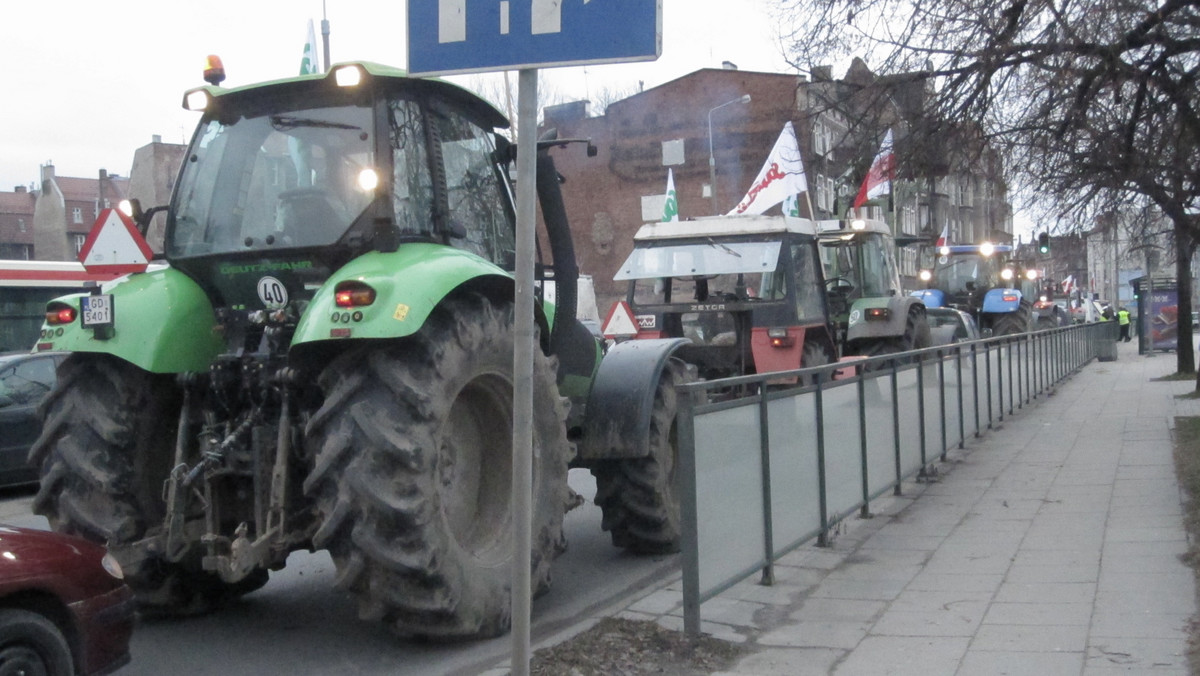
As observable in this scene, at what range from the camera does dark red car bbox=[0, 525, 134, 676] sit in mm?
4441

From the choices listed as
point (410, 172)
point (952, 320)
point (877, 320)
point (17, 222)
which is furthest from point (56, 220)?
point (410, 172)

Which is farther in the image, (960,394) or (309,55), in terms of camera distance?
(960,394)

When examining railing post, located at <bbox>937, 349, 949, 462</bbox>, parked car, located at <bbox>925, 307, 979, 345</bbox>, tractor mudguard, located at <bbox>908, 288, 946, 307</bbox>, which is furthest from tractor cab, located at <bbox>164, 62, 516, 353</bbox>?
tractor mudguard, located at <bbox>908, 288, 946, 307</bbox>

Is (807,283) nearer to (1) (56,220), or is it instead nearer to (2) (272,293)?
(2) (272,293)

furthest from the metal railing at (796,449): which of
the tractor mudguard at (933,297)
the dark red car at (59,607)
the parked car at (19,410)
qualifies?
the tractor mudguard at (933,297)

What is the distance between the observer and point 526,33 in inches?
164

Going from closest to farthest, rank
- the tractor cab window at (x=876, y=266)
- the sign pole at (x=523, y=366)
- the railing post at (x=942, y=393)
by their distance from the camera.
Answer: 1. the sign pole at (x=523, y=366)
2. the railing post at (x=942, y=393)
3. the tractor cab window at (x=876, y=266)

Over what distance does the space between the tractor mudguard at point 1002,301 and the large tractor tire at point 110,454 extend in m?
24.9

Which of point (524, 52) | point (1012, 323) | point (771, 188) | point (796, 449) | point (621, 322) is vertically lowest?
point (796, 449)

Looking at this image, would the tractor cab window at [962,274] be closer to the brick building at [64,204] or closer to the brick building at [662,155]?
the brick building at [662,155]

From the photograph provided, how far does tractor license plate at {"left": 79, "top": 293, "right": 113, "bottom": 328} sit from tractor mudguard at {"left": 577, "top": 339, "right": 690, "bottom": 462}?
2886mm

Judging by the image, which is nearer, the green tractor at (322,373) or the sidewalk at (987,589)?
the green tractor at (322,373)

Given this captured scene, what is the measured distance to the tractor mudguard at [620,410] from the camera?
737cm

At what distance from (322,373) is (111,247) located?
440 cm
